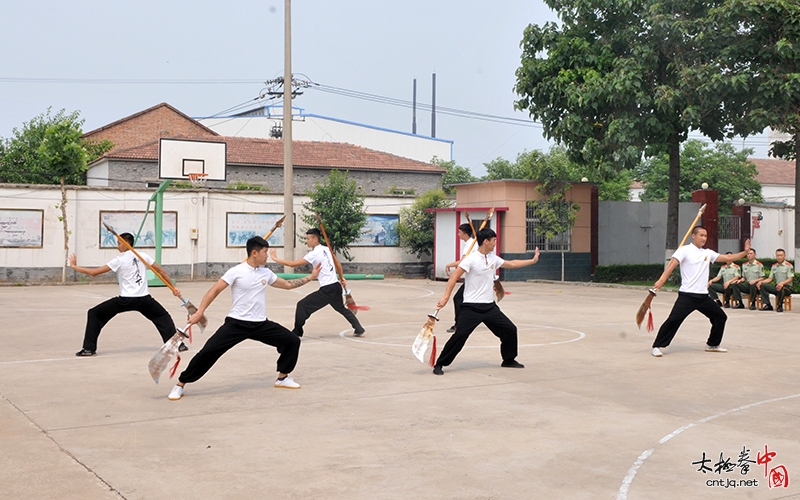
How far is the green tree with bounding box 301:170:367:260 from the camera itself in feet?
109

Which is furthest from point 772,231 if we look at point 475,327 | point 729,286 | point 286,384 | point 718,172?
point 286,384

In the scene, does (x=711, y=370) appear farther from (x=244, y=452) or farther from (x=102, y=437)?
(x=102, y=437)

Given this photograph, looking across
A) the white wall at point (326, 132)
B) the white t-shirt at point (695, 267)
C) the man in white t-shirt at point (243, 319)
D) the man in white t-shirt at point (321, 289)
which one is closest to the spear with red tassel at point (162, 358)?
the man in white t-shirt at point (243, 319)

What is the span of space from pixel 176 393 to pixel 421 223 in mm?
25881

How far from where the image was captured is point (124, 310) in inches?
475

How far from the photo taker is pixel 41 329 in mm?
15320

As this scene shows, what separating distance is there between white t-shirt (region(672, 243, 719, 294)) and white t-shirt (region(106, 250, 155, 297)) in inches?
303

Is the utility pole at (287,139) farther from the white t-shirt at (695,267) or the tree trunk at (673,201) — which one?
the white t-shirt at (695,267)

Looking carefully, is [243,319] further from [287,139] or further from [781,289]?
[287,139]

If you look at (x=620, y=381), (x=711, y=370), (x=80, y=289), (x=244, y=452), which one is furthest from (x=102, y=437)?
(x=80, y=289)

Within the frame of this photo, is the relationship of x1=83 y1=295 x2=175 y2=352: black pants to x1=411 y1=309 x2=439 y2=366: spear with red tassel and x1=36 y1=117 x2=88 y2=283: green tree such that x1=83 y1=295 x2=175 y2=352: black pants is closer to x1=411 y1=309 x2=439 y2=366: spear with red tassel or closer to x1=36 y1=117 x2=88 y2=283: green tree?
x1=411 y1=309 x2=439 y2=366: spear with red tassel

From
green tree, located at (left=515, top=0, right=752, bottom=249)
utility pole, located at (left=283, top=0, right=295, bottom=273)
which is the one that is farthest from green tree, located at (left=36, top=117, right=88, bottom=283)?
green tree, located at (left=515, top=0, right=752, bottom=249)

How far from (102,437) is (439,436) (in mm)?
2909

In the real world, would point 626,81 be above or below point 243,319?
above
